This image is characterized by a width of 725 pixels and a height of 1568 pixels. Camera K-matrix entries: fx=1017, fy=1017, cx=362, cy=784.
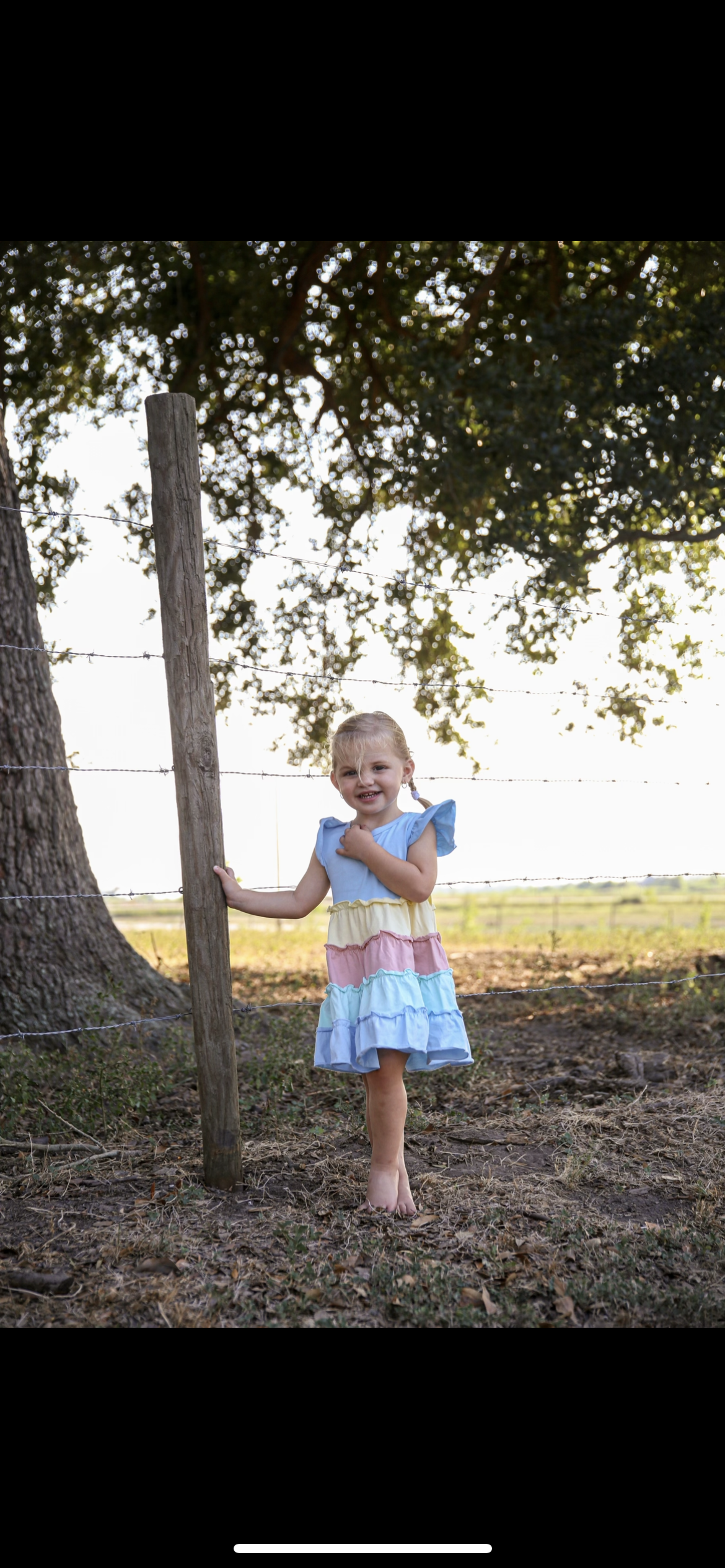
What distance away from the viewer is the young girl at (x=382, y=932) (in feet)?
9.00

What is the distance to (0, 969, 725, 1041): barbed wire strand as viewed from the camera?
12.3 feet

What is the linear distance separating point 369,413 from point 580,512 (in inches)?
76.2

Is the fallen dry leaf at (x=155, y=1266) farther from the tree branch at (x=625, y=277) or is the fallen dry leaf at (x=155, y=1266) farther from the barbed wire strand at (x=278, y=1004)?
the tree branch at (x=625, y=277)

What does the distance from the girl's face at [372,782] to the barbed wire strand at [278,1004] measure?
1034 mm

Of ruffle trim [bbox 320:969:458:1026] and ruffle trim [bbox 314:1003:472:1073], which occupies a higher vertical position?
ruffle trim [bbox 320:969:458:1026]

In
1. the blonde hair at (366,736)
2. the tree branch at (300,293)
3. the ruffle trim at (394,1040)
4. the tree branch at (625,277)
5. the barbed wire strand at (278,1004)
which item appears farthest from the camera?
the tree branch at (300,293)

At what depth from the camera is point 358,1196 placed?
3.00 m

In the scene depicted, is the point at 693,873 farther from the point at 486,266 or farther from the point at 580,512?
the point at 486,266

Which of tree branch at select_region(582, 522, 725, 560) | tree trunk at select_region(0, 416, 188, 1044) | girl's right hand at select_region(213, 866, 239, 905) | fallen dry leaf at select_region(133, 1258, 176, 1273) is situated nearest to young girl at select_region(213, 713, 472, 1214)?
girl's right hand at select_region(213, 866, 239, 905)

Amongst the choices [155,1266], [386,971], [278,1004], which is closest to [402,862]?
[386,971]

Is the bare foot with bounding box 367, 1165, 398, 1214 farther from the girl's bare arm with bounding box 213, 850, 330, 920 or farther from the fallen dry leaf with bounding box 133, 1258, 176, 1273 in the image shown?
the girl's bare arm with bounding box 213, 850, 330, 920

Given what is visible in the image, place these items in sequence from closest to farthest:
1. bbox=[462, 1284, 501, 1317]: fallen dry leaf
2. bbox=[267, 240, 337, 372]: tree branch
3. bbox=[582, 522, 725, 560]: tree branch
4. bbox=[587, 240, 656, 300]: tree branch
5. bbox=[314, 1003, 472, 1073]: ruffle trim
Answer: bbox=[462, 1284, 501, 1317]: fallen dry leaf < bbox=[314, 1003, 472, 1073]: ruffle trim < bbox=[582, 522, 725, 560]: tree branch < bbox=[587, 240, 656, 300]: tree branch < bbox=[267, 240, 337, 372]: tree branch

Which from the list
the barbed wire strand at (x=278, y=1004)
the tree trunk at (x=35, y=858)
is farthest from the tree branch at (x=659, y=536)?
the tree trunk at (x=35, y=858)

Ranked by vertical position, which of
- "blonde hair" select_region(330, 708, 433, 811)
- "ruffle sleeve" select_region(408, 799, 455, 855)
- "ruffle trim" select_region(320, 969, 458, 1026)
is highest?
"blonde hair" select_region(330, 708, 433, 811)
